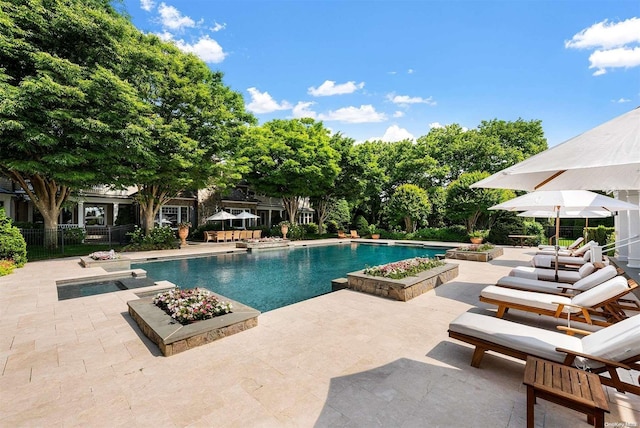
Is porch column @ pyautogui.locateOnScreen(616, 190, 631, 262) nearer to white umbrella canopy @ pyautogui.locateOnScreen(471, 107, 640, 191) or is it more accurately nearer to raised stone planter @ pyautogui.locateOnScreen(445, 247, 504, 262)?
raised stone planter @ pyautogui.locateOnScreen(445, 247, 504, 262)

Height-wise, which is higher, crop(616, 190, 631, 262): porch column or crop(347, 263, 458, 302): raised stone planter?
crop(616, 190, 631, 262): porch column

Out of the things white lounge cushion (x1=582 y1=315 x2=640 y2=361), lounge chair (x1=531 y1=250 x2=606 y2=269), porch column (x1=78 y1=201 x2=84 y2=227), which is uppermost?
porch column (x1=78 y1=201 x2=84 y2=227)

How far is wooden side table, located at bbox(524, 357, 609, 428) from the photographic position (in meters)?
2.01

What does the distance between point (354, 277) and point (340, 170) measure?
56.3 feet

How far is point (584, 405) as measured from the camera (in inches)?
79.8

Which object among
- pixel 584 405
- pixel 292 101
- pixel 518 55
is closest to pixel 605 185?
pixel 584 405

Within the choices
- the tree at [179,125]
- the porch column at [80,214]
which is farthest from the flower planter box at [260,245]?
the porch column at [80,214]

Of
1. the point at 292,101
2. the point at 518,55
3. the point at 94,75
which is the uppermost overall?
the point at 292,101

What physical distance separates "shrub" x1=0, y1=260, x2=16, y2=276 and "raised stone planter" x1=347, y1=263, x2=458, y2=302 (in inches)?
405

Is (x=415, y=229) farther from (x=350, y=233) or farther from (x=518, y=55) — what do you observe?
(x=518, y=55)

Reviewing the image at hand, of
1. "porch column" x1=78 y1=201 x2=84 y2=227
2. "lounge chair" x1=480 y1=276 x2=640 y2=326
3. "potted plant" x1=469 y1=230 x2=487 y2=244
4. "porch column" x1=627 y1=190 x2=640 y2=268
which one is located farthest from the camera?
"porch column" x1=78 y1=201 x2=84 y2=227

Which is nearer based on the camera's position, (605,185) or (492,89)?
(605,185)

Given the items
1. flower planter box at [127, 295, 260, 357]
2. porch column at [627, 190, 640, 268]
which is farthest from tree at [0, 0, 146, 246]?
porch column at [627, 190, 640, 268]

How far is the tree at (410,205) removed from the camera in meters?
22.1
